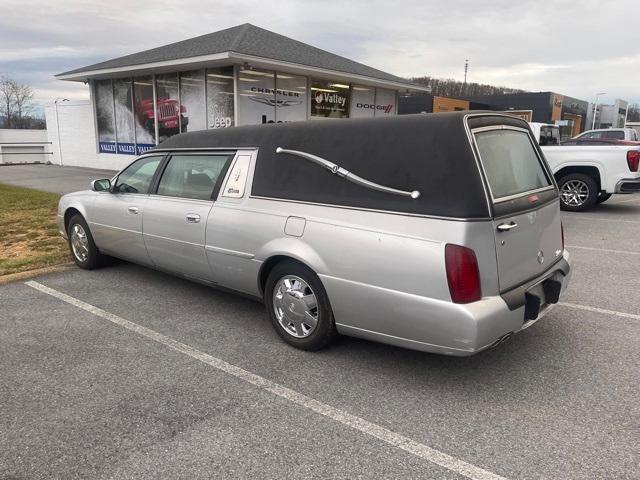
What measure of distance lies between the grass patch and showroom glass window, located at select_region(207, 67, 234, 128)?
5.96 meters

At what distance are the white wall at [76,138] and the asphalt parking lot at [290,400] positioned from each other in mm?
17184

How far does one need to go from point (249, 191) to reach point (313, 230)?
85 cm

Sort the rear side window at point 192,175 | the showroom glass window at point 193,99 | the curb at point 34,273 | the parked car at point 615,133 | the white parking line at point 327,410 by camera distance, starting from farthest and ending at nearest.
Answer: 1. the parked car at point 615,133
2. the showroom glass window at point 193,99
3. the curb at point 34,273
4. the rear side window at point 192,175
5. the white parking line at point 327,410

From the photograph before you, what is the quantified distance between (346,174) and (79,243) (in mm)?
4033

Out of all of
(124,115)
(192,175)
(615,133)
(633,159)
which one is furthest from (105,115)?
(615,133)

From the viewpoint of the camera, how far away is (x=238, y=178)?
4.33 metres

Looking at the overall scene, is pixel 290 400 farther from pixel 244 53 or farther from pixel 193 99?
pixel 193 99

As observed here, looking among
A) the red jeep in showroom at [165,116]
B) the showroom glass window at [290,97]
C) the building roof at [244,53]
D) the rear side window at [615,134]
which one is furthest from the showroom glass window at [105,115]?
the rear side window at [615,134]

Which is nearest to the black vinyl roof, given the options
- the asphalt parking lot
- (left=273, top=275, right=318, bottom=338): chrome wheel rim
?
(left=273, top=275, right=318, bottom=338): chrome wheel rim

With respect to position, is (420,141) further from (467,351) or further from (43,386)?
(43,386)

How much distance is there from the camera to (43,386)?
3365 millimetres

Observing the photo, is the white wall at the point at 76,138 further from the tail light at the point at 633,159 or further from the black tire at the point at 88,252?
the tail light at the point at 633,159

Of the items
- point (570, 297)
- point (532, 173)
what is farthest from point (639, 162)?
point (532, 173)

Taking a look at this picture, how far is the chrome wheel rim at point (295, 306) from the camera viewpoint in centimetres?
378
